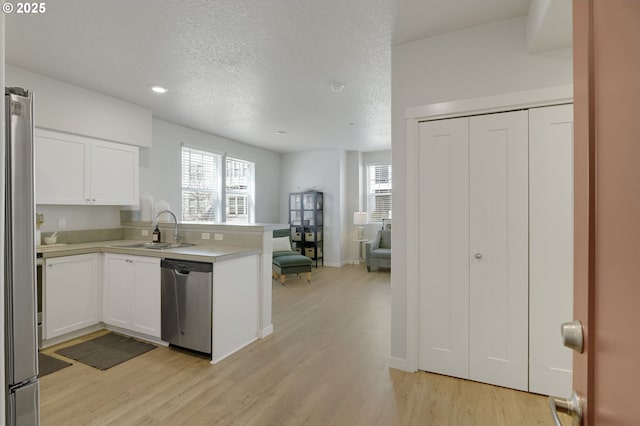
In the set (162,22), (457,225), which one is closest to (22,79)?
(162,22)

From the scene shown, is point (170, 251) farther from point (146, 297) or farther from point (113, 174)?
point (113, 174)

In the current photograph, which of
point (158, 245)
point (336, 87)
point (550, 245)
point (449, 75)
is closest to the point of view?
point (550, 245)

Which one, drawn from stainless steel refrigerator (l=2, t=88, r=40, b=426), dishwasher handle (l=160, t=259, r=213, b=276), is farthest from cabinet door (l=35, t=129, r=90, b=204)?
stainless steel refrigerator (l=2, t=88, r=40, b=426)

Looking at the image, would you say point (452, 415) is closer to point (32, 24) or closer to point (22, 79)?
point (32, 24)

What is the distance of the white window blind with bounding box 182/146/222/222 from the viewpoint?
17.5 feet

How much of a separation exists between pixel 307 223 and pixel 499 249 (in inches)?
204

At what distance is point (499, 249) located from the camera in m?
2.32

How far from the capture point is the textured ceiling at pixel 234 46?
7.09ft

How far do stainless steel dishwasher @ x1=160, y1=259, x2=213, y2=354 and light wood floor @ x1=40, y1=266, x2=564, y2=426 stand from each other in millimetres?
164

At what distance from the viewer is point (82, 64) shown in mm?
2973

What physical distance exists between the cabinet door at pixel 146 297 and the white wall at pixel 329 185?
460 centimetres

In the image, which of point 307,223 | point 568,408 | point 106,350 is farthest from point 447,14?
point 307,223
